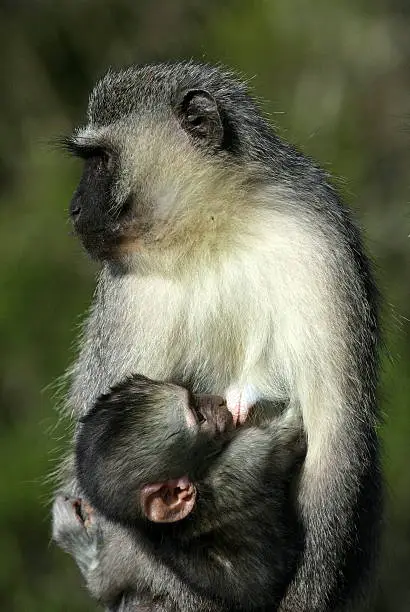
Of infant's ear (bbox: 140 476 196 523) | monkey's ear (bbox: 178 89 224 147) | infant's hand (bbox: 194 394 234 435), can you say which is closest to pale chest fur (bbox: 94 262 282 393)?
infant's hand (bbox: 194 394 234 435)

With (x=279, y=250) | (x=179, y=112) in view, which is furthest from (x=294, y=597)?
(x=179, y=112)

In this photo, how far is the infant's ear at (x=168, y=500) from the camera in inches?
204

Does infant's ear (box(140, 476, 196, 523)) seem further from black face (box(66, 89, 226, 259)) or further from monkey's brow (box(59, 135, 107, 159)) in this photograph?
monkey's brow (box(59, 135, 107, 159))

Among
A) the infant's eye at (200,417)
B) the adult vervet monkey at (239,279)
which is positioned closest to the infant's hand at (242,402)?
the adult vervet monkey at (239,279)

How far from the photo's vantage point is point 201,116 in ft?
18.2

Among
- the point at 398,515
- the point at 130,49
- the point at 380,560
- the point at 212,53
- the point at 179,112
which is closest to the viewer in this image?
the point at 179,112

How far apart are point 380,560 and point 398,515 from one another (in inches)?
197

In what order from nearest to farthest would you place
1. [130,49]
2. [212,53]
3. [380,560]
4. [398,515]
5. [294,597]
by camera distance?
1. [294,597]
2. [380,560]
3. [398,515]
4. [212,53]
5. [130,49]

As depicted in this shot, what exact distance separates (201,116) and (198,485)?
5.12 feet

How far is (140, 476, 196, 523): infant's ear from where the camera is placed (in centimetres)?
519

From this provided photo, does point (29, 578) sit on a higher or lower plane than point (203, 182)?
lower

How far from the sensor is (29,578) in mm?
11258

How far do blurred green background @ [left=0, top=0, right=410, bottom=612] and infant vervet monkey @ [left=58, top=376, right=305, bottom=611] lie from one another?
16.3 ft

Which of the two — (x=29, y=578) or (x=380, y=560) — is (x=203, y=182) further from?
(x=29, y=578)
